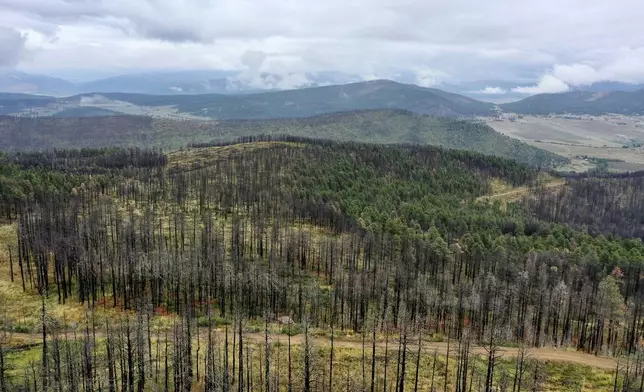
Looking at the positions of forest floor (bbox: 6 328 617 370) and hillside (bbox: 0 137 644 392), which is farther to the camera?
forest floor (bbox: 6 328 617 370)

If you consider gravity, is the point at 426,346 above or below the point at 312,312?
above

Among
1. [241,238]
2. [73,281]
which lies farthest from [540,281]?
[73,281]

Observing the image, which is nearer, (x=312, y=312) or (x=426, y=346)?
(x=426, y=346)

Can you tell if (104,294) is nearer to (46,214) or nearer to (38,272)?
(38,272)

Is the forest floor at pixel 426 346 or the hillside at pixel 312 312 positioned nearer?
the hillside at pixel 312 312

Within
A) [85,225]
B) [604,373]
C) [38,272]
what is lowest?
[604,373]

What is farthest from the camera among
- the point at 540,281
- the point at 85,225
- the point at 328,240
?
the point at 328,240

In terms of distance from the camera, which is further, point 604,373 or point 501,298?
point 501,298

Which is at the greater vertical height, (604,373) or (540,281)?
(540,281)

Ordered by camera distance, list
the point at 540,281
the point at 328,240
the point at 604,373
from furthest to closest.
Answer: the point at 328,240 < the point at 540,281 < the point at 604,373
